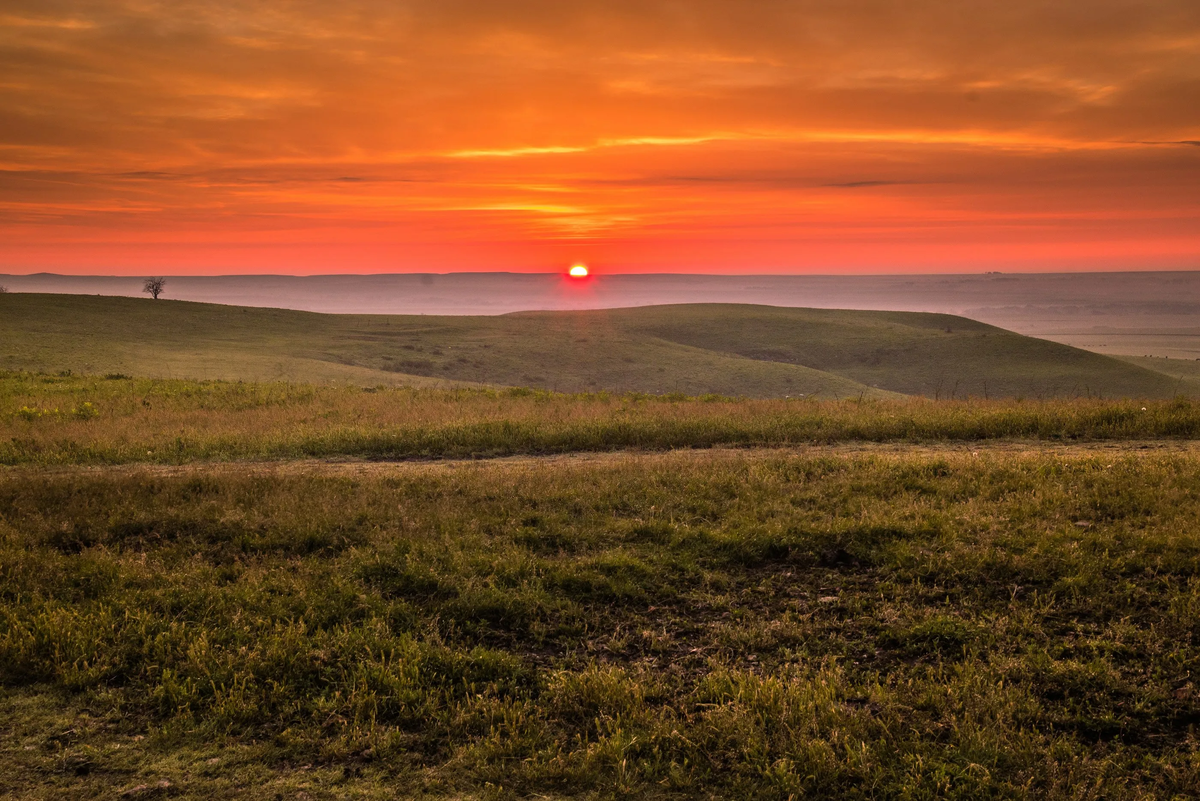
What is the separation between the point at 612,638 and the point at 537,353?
6050 centimetres

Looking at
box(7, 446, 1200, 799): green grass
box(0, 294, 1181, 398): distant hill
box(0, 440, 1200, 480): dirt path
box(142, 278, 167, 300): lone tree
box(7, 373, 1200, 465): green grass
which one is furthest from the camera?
box(142, 278, 167, 300): lone tree

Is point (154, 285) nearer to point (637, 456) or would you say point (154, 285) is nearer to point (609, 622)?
point (637, 456)

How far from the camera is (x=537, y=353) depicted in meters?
67.9

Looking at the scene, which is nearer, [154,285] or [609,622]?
[609,622]

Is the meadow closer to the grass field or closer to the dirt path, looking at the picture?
the grass field

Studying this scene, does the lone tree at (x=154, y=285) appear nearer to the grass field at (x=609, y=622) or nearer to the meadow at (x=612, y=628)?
the grass field at (x=609, y=622)

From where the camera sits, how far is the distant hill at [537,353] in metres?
45.9

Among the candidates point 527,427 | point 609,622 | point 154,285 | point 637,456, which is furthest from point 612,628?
point 154,285

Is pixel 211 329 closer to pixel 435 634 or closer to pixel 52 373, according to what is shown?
pixel 52 373

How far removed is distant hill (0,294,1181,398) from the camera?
151 feet

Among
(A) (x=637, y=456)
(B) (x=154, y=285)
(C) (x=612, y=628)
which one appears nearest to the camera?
(C) (x=612, y=628)

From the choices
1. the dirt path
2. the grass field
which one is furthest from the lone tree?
the dirt path

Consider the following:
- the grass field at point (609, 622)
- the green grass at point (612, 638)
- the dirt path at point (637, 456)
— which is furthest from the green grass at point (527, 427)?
the green grass at point (612, 638)

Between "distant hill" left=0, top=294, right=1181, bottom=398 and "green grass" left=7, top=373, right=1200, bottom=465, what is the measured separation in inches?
763
